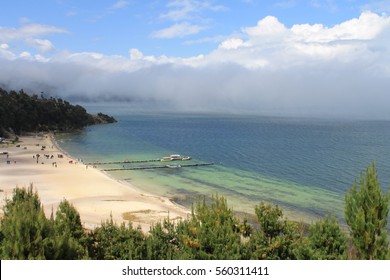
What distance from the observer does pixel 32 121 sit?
168000 millimetres

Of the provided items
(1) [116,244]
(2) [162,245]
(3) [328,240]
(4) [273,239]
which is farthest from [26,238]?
(3) [328,240]

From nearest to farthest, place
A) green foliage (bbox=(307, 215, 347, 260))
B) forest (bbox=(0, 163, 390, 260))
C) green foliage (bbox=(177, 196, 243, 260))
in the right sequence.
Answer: forest (bbox=(0, 163, 390, 260))
green foliage (bbox=(177, 196, 243, 260))
green foliage (bbox=(307, 215, 347, 260))

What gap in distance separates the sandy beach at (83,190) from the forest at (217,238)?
18757 mm

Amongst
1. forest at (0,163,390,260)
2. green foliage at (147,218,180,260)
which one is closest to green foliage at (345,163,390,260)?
forest at (0,163,390,260)

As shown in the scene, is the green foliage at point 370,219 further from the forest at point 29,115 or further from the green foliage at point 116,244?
the forest at point 29,115

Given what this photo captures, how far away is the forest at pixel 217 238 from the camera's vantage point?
64.2ft

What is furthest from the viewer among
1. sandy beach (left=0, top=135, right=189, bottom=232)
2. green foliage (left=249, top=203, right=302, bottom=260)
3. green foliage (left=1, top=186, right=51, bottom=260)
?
sandy beach (left=0, top=135, right=189, bottom=232)

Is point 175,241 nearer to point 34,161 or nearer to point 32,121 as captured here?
point 34,161

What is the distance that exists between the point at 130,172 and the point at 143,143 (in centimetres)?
6463

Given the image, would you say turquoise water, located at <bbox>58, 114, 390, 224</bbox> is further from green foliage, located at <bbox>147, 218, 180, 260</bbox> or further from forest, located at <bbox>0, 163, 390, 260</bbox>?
forest, located at <bbox>0, 163, 390, 260</bbox>

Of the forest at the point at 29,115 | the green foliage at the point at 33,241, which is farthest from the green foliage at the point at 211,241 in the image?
the forest at the point at 29,115

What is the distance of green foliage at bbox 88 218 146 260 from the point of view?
954 inches

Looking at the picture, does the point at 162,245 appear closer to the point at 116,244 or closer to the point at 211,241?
the point at 116,244
